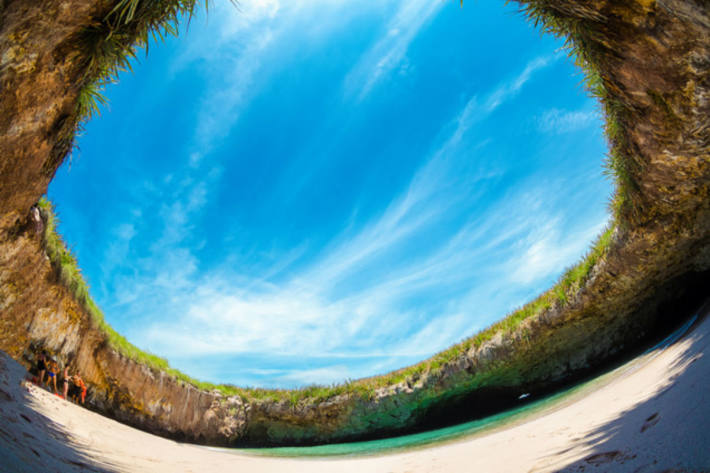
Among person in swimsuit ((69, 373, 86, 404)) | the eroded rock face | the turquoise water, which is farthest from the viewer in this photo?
person in swimsuit ((69, 373, 86, 404))

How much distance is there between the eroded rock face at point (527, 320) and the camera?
388 cm

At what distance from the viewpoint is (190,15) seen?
4.38 metres

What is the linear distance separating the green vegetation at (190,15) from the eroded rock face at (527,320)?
0.12m

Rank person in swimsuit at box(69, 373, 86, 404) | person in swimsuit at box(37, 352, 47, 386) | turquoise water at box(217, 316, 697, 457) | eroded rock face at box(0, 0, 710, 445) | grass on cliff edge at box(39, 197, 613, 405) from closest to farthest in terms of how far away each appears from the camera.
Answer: eroded rock face at box(0, 0, 710, 445)
turquoise water at box(217, 316, 697, 457)
person in swimsuit at box(37, 352, 47, 386)
grass on cliff edge at box(39, 197, 613, 405)
person in swimsuit at box(69, 373, 86, 404)

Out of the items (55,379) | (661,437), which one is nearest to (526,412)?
(661,437)

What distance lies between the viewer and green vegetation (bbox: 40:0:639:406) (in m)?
4.17

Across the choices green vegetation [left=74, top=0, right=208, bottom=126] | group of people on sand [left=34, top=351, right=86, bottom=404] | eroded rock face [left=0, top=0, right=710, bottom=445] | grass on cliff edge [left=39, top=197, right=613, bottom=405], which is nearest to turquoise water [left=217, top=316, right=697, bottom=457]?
eroded rock face [left=0, top=0, right=710, bottom=445]

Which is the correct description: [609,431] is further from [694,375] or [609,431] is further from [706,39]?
[706,39]

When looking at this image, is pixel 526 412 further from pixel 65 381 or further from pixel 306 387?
pixel 65 381

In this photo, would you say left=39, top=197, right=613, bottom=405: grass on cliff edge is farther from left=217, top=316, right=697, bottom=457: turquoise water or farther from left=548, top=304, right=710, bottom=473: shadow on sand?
left=548, top=304, right=710, bottom=473: shadow on sand

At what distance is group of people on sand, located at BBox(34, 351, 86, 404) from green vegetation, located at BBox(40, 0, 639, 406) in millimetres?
1393

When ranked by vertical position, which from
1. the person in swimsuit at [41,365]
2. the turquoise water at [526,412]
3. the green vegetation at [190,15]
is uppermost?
the green vegetation at [190,15]

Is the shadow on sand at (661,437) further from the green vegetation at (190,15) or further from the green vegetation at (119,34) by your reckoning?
the green vegetation at (119,34)

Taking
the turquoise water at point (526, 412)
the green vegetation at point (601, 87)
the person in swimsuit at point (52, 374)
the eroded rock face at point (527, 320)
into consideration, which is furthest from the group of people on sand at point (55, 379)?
the green vegetation at point (601, 87)
